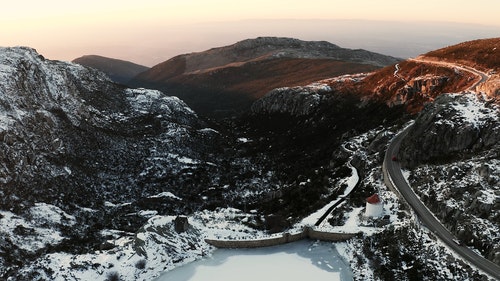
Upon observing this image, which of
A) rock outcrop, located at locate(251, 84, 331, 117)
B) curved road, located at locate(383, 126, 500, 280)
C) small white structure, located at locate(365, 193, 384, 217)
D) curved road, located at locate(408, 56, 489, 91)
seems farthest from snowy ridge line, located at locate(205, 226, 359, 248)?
rock outcrop, located at locate(251, 84, 331, 117)

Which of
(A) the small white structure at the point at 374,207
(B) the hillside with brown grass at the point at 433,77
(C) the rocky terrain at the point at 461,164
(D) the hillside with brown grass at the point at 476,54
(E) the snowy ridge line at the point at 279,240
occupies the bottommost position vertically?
(E) the snowy ridge line at the point at 279,240

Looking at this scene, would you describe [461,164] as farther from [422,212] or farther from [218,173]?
[218,173]

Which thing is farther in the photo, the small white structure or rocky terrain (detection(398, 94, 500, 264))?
the small white structure

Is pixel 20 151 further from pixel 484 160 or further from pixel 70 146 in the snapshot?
pixel 484 160

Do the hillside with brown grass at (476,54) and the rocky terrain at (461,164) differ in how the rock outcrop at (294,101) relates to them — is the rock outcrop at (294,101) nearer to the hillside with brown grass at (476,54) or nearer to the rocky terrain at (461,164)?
the hillside with brown grass at (476,54)

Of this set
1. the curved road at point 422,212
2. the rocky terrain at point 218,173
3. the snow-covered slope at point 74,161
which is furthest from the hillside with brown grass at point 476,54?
the snow-covered slope at point 74,161

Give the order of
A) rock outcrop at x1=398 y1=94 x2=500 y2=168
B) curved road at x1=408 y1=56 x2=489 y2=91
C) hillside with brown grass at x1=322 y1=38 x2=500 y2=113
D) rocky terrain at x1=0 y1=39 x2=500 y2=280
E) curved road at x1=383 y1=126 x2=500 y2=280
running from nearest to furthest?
curved road at x1=383 y1=126 x2=500 y2=280
rocky terrain at x1=0 y1=39 x2=500 y2=280
rock outcrop at x1=398 y1=94 x2=500 y2=168
curved road at x1=408 y1=56 x2=489 y2=91
hillside with brown grass at x1=322 y1=38 x2=500 y2=113

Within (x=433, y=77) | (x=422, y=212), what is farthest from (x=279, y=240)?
(x=433, y=77)

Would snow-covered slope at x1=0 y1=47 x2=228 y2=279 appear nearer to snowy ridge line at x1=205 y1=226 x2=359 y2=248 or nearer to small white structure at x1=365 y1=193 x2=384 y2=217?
snowy ridge line at x1=205 y1=226 x2=359 y2=248
